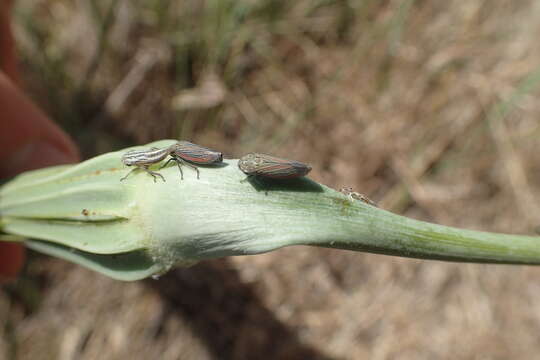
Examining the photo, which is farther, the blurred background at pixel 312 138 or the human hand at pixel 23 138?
the blurred background at pixel 312 138

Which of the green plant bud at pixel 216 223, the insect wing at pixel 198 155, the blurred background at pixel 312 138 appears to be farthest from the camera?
the blurred background at pixel 312 138

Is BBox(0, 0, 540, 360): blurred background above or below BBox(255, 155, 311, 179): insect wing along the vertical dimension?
above

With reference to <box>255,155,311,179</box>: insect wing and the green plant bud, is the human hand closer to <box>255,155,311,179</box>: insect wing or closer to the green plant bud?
the green plant bud

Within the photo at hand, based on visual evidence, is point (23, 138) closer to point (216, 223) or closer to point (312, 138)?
point (216, 223)

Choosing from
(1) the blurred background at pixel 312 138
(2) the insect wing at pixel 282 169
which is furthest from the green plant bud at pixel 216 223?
(1) the blurred background at pixel 312 138

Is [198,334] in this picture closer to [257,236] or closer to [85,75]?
[85,75]

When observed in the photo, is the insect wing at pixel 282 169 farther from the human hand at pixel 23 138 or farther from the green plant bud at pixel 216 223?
the human hand at pixel 23 138

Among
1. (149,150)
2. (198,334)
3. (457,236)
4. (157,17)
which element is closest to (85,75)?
(157,17)

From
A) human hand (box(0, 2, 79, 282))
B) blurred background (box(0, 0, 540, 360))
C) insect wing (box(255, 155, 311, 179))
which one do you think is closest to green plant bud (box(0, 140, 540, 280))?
insect wing (box(255, 155, 311, 179))
